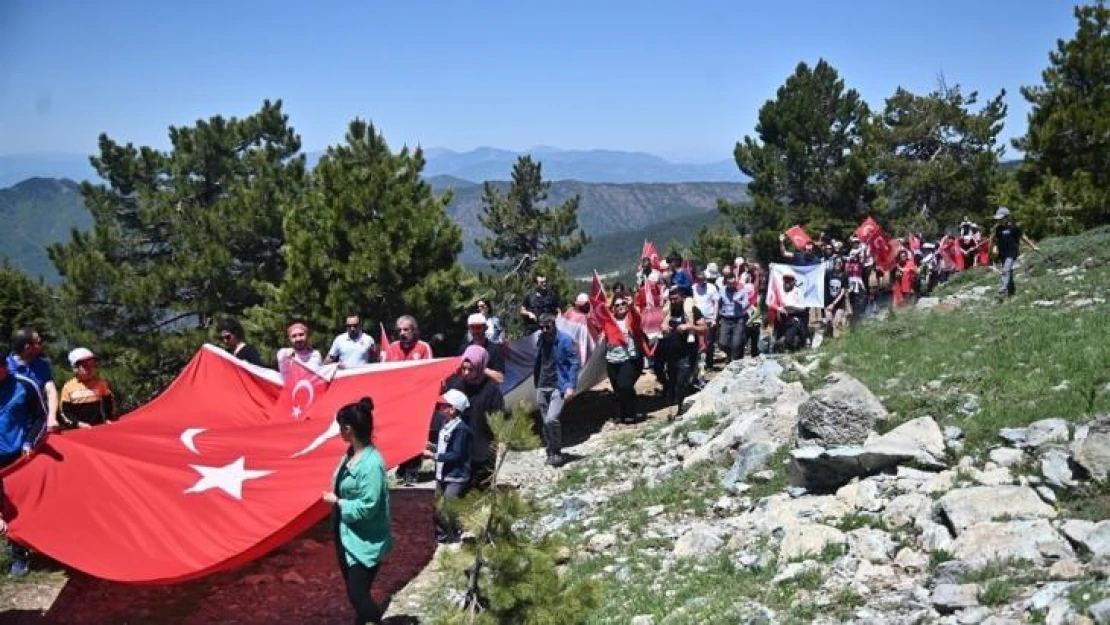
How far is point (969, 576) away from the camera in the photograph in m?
6.02

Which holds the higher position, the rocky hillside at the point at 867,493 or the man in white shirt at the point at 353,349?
the man in white shirt at the point at 353,349

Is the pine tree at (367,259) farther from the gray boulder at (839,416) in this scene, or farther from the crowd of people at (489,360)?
the gray boulder at (839,416)

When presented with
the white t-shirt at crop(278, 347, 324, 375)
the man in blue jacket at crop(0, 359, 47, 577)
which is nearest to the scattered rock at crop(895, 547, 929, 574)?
the white t-shirt at crop(278, 347, 324, 375)

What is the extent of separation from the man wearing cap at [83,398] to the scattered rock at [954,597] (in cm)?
820

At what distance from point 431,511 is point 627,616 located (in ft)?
14.4

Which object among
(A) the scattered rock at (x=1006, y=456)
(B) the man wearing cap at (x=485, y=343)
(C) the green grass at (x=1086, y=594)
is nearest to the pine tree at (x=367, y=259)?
(B) the man wearing cap at (x=485, y=343)

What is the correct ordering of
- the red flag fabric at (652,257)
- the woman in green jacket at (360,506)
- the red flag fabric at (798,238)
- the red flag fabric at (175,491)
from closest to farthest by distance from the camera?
the woman in green jacket at (360,506) < the red flag fabric at (175,491) < the red flag fabric at (652,257) < the red flag fabric at (798,238)

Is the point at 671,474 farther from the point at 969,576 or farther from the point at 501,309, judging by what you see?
the point at 501,309

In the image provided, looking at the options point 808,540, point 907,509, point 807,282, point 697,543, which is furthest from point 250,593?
point 807,282

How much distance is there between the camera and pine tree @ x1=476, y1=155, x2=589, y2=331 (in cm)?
4234

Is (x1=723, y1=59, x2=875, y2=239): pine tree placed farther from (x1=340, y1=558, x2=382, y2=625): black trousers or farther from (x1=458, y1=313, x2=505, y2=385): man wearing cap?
(x1=340, y1=558, x2=382, y2=625): black trousers

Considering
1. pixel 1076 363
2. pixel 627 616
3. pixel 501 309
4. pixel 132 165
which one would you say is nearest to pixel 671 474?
pixel 627 616

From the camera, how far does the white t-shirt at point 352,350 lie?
11969mm

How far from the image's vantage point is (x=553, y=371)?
1229 centimetres
